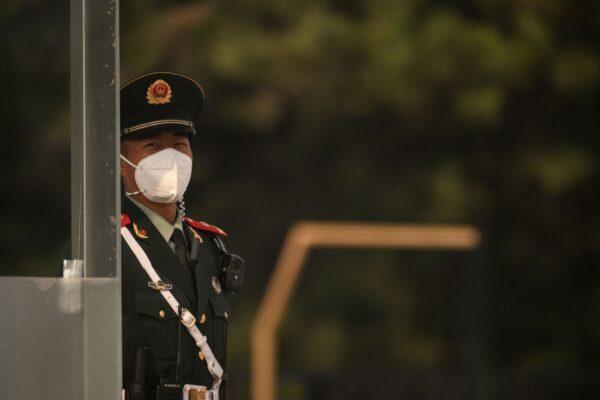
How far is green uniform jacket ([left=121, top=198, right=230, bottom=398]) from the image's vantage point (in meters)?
2.77

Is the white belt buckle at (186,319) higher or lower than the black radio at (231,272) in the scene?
lower

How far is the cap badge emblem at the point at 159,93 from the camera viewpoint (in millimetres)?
2947

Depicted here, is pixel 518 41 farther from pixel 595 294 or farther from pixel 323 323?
pixel 323 323

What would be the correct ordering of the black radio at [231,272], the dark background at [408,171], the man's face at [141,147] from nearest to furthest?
the man's face at [141,147] → the black radio at [231,272] → the dark background at [408,171]

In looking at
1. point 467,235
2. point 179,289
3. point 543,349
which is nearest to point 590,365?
point 543,349

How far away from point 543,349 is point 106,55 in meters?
5.64

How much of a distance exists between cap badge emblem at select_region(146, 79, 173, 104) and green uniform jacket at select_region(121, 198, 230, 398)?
22 cm

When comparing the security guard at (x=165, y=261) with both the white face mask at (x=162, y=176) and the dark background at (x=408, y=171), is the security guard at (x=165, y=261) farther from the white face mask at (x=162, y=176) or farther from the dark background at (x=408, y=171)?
the dark background at (x=408, y=171)

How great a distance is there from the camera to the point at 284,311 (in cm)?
685

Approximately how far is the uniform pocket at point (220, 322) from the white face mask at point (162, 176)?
0.77ft

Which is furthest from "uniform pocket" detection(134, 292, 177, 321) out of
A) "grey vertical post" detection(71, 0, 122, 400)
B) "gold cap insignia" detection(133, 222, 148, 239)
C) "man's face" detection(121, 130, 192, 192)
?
"grey vertical post" detection(71, 0, 122, 400)

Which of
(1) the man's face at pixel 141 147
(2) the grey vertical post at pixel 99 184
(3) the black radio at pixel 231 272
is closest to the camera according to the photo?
(2) the grey vertical post at pixel 99 184

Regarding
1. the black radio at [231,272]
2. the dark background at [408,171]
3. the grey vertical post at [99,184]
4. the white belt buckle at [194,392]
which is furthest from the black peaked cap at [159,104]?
the dark background at [408,171]

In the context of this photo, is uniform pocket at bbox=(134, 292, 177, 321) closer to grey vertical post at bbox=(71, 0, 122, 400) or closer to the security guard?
the security guard
